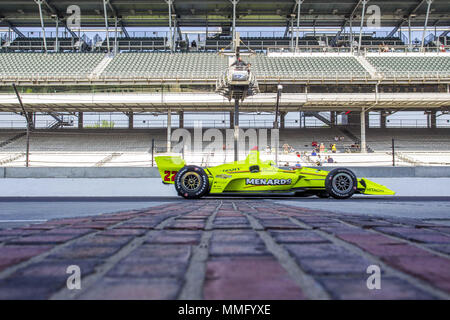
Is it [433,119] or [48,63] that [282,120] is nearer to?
[433,119]

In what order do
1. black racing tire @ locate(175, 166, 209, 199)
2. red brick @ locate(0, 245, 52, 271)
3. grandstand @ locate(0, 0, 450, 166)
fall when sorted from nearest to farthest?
1. red brick @ locate(0, 245, 52, 271)
2. black racing tire @ locate(175, 166, 209, 199)
3. grandstand @ locate(0, 0, 450, 166)

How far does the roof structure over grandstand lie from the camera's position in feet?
94.8

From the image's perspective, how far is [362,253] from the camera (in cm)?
121

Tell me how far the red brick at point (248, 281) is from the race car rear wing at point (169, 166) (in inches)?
271

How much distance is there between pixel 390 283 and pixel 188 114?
27557 millimetres

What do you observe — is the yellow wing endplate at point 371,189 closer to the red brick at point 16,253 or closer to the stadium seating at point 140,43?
the red brick at point 16,253

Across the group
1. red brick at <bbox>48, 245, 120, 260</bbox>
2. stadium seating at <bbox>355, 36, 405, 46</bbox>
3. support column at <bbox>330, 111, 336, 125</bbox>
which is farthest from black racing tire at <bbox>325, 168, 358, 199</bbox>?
stadium seating at <bbox>355, 36, 405, 46</bbox>

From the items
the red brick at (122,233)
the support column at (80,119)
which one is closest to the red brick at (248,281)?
the red brick at (122,233)

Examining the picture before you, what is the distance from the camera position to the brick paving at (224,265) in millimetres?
807

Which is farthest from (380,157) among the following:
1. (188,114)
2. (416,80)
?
(188,114)

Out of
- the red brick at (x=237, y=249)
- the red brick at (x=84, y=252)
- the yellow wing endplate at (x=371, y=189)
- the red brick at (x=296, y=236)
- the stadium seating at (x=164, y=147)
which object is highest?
the stadium seating at (x=164, y=147)

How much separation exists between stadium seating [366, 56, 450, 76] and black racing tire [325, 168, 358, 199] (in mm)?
20565

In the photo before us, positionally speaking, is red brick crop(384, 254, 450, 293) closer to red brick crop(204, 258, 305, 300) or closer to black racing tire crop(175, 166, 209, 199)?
red brick crop(204, 258, 305, 300)
